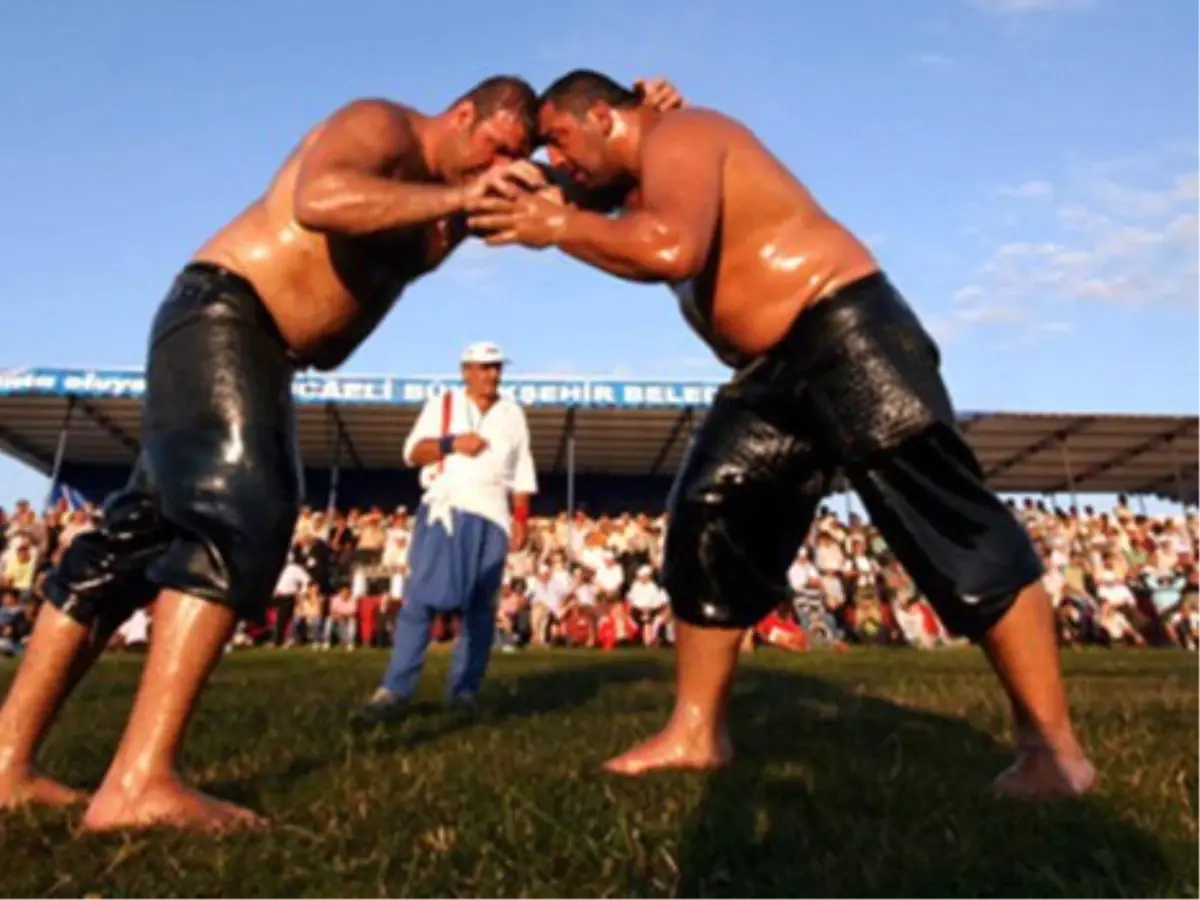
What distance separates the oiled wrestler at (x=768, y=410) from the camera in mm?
2777

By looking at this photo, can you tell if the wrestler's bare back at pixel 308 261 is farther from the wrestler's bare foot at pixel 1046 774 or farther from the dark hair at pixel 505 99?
the wrestler's bare foot at pixel 1046 774

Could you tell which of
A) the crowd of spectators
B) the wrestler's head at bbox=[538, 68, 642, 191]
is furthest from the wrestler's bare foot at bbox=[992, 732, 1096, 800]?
the crowd of spectators

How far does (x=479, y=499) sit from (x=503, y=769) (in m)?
3.20

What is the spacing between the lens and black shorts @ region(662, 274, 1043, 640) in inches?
116

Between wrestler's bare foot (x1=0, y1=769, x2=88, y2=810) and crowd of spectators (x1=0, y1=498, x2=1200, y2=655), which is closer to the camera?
wrestler's bare foot (x1=0, y1=769, x2=88, y2=810)

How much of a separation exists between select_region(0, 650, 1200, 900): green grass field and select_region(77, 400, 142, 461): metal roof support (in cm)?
1968

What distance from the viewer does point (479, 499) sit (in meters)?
6.20

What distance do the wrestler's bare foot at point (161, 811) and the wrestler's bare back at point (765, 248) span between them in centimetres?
205

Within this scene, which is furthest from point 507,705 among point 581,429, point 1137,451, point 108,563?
point 1137,451

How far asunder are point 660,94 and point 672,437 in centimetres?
2018

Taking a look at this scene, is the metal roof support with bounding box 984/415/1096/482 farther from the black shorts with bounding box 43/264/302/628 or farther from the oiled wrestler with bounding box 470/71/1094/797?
the black shorts with bounding box 43/264/302/628

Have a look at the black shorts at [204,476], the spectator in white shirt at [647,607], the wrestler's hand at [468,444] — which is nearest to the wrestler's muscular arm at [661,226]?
the black shorts at [204,476]

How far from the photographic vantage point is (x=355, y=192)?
269 centimetres

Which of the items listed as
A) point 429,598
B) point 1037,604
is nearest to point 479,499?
point 429,598
